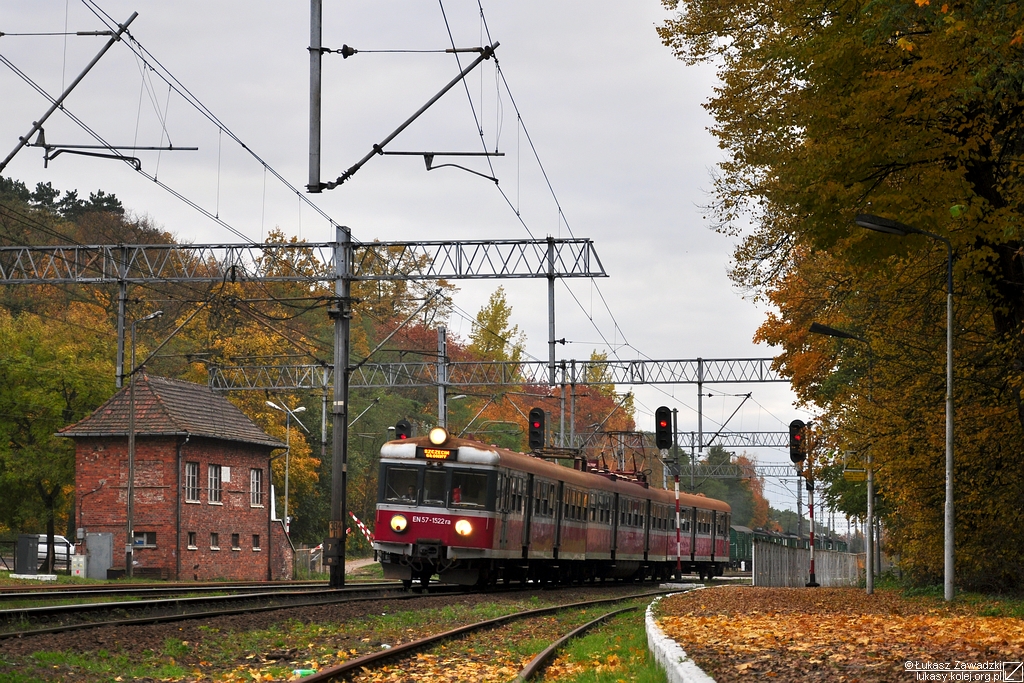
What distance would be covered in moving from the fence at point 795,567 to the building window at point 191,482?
64.9 feet

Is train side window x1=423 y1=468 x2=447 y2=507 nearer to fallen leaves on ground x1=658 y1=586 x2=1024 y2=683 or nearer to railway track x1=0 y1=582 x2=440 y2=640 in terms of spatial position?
railway track x1=0 y1=582 x2=440 y2=640

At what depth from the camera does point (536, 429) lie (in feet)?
118

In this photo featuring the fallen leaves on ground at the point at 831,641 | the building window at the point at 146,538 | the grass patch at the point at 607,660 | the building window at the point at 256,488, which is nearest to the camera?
the fallen leaves on ground at the point at 831,641

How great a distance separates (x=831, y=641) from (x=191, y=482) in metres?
37.9

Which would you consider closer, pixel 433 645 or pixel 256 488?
pixel 433 645

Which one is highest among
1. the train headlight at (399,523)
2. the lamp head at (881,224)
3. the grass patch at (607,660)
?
the lamp head at (881,224)

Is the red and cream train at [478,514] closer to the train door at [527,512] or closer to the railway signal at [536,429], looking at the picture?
the train door at [527,512]

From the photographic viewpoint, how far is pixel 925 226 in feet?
60.4

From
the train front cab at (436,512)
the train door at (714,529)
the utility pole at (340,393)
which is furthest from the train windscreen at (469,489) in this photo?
the train door at (714,529)

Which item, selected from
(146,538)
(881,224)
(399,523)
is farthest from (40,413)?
(881,224)

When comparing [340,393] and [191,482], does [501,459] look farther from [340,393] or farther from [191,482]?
[191,482]

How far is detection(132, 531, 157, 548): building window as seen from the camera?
150 feet

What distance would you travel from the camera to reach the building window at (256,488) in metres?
50.8

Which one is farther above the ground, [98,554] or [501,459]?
[501,459]
